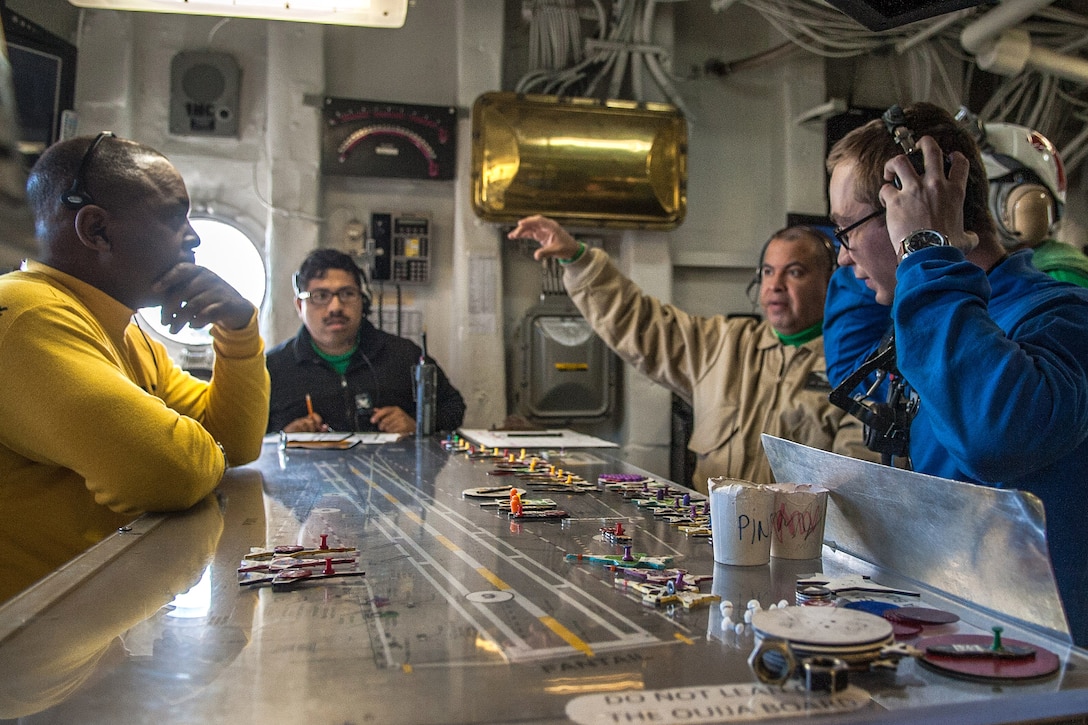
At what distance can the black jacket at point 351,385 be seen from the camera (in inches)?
124

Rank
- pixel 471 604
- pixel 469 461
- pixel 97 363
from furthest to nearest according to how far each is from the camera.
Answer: pixel 469 461, pixel 97 363, pixel 471 604

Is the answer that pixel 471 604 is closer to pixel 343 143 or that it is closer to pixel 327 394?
→ pixel 327 394

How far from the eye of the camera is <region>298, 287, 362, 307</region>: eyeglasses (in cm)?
321

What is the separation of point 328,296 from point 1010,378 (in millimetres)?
2632

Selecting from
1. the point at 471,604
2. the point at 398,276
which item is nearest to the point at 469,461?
the point at 471,604

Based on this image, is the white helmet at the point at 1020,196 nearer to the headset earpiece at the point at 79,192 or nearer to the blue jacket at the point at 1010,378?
the blue jacket at the point at 1010,378

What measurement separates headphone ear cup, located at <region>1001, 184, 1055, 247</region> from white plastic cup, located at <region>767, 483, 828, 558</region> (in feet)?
5.08

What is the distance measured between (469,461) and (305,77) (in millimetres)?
2336

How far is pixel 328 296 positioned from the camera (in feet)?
10.5

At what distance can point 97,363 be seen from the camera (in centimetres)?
124

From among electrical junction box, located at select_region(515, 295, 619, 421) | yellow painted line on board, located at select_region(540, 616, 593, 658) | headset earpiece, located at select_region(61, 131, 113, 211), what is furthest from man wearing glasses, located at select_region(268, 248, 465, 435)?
yellow painted line on board, located at select_region(540, 616, 593, 658)

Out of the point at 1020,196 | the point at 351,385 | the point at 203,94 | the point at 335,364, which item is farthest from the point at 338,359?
the point at 1020,196

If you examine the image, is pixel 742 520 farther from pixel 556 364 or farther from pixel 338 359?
pixel 556 364

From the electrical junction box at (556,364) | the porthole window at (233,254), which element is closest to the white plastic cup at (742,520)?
the electrical junction box at (556,364)
